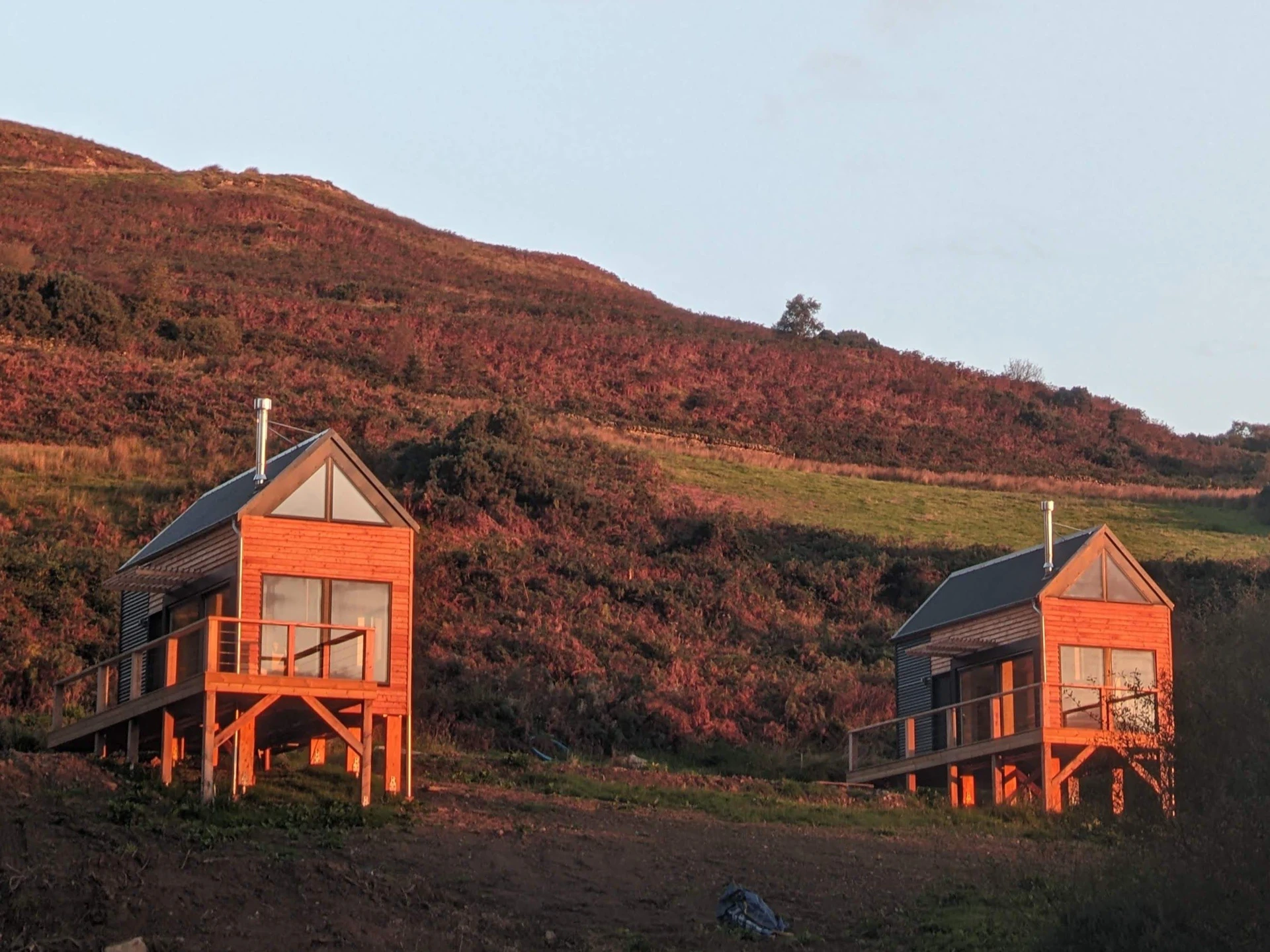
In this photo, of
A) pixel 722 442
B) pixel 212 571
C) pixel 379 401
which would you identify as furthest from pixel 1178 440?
pixel 212 571

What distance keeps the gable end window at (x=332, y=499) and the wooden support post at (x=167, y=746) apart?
3712 mm

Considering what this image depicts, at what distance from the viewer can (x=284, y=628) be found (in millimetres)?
26375

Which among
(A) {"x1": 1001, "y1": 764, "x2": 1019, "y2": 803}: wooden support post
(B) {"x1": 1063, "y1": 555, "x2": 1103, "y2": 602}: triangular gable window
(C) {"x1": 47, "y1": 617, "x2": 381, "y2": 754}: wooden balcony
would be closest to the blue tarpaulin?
(C) {"x1": 47, "y1": 617, "x2": 381, "y2": 754}: wooden balcony

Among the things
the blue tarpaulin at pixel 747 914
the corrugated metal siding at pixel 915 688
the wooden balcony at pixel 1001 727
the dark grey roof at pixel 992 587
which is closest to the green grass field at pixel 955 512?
the corrugated metal siding at pixel 915 688

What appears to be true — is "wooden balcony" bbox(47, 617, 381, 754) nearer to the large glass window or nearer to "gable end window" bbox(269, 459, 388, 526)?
"gable end window" bbox(269, 459, 388, 526)

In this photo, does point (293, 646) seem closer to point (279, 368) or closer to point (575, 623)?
point (575, 623)

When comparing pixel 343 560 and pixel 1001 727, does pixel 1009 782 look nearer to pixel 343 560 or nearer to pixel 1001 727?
pixel 1001 727

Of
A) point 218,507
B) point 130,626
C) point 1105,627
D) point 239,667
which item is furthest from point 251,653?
point 1105,627

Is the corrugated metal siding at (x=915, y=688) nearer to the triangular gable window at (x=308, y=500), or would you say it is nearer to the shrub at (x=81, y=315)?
the triangular gable window at (x=308, y=500)

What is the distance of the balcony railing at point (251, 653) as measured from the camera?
82.4 feet

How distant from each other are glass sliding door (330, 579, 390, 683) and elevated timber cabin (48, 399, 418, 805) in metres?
0.02

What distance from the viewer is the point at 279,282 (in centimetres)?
→ 8075

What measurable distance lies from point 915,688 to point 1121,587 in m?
5.52

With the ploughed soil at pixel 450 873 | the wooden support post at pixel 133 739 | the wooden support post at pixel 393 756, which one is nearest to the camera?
the ploughed soil at pixel 450 873
